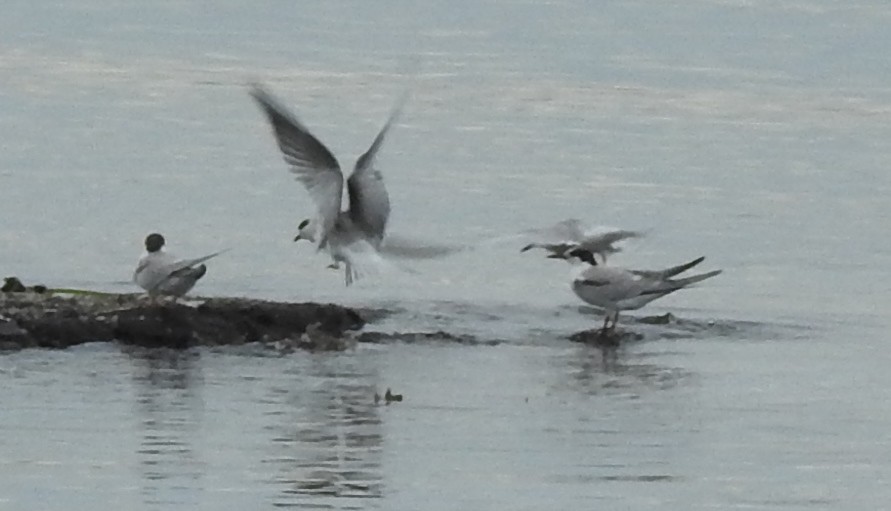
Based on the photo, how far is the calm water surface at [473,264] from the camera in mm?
11195

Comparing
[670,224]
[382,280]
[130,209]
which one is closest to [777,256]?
[670,224]

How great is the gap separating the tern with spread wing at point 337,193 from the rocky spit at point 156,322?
397 millimetres

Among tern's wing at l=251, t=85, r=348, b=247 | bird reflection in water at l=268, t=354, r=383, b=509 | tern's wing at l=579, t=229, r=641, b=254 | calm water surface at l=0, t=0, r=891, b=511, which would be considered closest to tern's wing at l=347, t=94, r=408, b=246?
tern's wing at l=251, t=85, r=348, b=247

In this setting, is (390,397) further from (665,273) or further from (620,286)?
(665,273)

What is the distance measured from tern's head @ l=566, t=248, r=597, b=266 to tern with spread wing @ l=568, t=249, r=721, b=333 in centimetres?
7

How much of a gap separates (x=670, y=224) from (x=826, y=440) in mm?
8735

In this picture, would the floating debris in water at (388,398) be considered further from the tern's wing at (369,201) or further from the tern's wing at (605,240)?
the tern's wing at (605,240)

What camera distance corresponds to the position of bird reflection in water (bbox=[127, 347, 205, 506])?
34.9ft

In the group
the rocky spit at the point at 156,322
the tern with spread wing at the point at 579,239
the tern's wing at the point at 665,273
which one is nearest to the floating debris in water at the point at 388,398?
the rocky spit at the point at 156,322

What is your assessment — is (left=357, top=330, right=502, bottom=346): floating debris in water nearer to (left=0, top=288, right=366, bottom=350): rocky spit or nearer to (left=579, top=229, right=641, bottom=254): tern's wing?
(left=0, top=288, right=366, bottom=350): rocky spit

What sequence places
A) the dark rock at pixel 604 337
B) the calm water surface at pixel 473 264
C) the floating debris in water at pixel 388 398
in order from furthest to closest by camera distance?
the dark rock at pixel 604 337
the floating debris in water at pixel 388 398
the calm water surface at pixel 473 264

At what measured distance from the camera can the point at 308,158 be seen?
48.1 ft

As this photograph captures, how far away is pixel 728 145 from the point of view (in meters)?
26.3

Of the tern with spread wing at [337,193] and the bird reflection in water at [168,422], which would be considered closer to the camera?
the bird reflection in water at [168,422]
